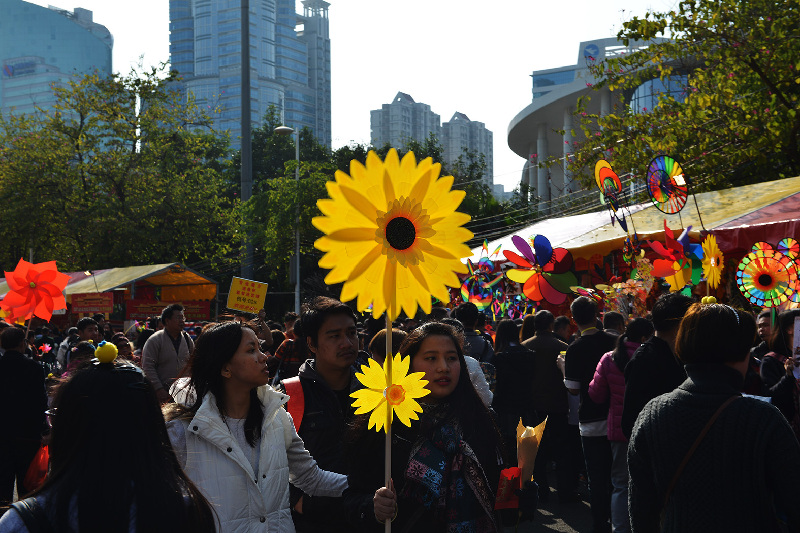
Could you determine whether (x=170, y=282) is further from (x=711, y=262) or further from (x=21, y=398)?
(x=711, y=262)

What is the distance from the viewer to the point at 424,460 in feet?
8.78

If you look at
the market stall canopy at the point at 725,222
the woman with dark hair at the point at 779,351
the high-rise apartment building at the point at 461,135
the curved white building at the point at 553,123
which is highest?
the high-rise apartment building at the point at 461,135

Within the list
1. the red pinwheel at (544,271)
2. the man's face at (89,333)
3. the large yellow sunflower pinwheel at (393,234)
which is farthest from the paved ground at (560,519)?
the man's face at (89,333)

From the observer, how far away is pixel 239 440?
2.76 metres

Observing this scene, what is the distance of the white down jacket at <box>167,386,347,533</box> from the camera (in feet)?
8.57

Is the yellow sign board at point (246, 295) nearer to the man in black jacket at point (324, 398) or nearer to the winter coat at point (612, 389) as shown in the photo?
the winter coat at point (612, 389)

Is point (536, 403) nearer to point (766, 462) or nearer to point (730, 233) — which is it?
point (730, 233)

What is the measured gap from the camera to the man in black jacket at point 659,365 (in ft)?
13.4

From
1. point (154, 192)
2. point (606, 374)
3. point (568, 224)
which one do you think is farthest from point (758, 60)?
point (154, 192)

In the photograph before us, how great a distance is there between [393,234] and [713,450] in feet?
3.93

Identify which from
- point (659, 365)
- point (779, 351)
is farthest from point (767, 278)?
point (659, 365)

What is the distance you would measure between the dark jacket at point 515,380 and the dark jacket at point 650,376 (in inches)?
95.8

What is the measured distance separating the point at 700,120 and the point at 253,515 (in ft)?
39.5

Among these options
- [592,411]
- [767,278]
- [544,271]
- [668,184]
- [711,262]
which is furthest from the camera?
[544,271]
